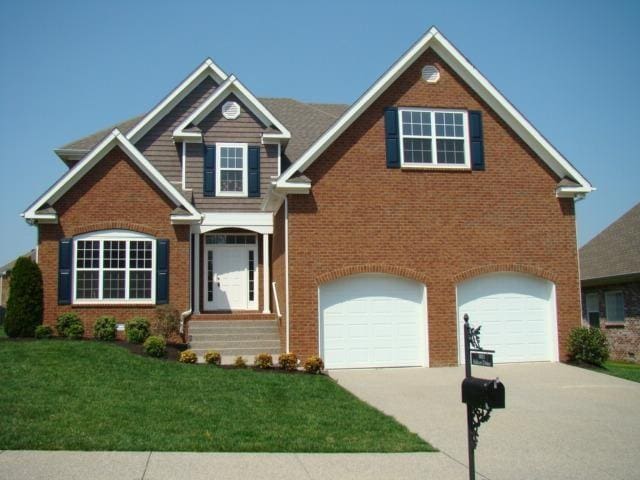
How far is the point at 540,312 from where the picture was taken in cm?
1650

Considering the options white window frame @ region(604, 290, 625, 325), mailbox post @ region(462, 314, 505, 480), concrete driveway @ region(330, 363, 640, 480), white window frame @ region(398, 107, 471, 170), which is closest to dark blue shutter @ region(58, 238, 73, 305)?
concrete driveway @ region(330, 363, 640, 480)

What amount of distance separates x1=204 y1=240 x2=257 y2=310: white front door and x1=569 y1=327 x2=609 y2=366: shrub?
374 inches

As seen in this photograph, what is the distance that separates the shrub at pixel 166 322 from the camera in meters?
17.1

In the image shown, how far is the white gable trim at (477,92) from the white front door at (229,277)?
6210 millimetres

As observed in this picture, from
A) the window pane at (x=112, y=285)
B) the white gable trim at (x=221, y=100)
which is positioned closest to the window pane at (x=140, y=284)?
the window pane at (x=112, y=285)

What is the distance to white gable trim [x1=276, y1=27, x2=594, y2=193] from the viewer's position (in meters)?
15.9

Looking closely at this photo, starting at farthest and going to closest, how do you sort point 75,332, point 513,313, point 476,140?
1. point 75,332
2. point 476,140
3. point 513,313

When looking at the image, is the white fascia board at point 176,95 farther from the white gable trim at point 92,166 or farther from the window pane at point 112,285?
the window pane at point 112,285

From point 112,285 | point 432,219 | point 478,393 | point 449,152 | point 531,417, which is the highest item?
point 449,152

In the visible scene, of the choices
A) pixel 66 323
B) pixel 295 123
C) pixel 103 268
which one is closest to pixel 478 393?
pixel 66 323

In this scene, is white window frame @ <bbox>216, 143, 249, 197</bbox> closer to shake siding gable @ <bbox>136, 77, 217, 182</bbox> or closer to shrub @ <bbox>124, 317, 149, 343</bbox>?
shake siding gable @ <bbox>136, 77, 217, 182</bbox>

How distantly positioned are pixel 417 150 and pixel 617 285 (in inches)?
539

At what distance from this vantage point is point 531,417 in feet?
34.0

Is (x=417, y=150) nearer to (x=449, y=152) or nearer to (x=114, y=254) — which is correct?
(x=449, y=152)
